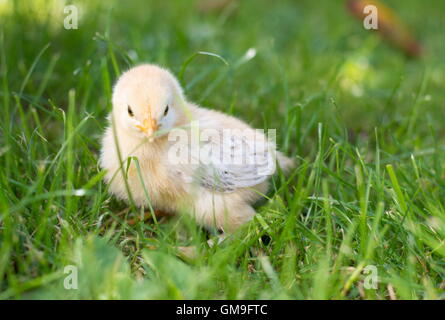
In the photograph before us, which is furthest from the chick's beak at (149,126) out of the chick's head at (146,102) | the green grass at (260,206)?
the green grass at (260,206)

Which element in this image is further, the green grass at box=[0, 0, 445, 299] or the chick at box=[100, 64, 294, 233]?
the chick at box=[100, 64, 294, 233]

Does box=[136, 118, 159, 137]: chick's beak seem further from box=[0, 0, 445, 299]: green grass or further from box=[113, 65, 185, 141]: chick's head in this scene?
box=[0, 0, 445, 299]: green grass

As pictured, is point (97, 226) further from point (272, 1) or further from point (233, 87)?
point (272, 1)

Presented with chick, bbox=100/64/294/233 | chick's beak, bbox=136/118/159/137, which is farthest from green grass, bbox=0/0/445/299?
chick's beak, bbox=136/118/159/137

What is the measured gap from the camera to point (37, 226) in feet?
6.15

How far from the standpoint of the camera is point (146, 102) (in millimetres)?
2020

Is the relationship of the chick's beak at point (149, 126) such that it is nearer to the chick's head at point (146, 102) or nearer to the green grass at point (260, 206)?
the chick's head at point (146, 102)

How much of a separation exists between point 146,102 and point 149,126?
0.10 m

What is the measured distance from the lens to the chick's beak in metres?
2.01

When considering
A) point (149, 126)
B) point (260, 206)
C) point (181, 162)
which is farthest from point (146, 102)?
point (260, 206)

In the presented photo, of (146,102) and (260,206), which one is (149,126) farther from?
(260,206)

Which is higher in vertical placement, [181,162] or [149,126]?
[149,126]

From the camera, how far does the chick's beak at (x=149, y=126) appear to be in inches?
79.0

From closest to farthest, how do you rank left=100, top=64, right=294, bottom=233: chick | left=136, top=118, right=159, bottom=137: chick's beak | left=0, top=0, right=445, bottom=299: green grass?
left=0, top=0, right=445, bottom=299: green grass
left=136, top=118, right=159, bottom=137: chick's beak
left=100, top=64, right=294, bottom=233: chick
